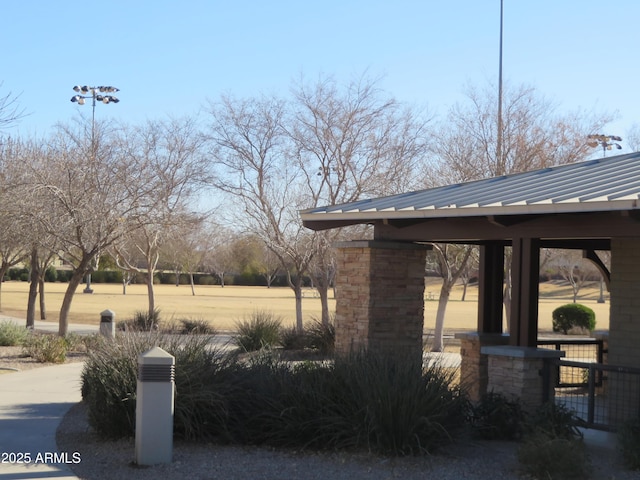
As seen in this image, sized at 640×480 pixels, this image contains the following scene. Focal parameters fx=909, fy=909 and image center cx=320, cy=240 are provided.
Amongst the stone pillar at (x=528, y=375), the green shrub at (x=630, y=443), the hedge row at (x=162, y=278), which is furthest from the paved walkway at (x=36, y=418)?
the hedge row at (x=162, y=278)

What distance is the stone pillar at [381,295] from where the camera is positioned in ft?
41.5

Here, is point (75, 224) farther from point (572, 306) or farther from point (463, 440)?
point (572, 306)

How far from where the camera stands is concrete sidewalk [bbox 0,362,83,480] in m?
8.57

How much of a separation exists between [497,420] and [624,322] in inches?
127

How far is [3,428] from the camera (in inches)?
417

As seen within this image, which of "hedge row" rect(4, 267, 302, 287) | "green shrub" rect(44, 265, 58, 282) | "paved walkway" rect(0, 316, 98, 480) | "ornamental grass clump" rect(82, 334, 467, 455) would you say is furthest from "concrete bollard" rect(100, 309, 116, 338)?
"green shrub" rect(44, 265, 58, 282)

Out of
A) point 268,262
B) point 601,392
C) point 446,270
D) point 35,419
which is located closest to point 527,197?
point 601,392

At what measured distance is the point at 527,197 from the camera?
10328mm

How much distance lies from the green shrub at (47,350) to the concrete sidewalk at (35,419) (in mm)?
297

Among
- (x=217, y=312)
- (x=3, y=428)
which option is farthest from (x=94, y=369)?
(x=217, y=312)

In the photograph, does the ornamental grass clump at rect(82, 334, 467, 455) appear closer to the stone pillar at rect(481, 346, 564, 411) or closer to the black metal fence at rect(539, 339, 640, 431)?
the stone pillar at rect(481, 346, 564, 411)

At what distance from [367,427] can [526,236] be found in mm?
3348

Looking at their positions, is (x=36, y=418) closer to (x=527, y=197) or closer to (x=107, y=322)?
(x=527, y=197)

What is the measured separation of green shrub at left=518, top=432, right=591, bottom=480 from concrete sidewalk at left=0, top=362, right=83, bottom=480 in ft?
13.6
